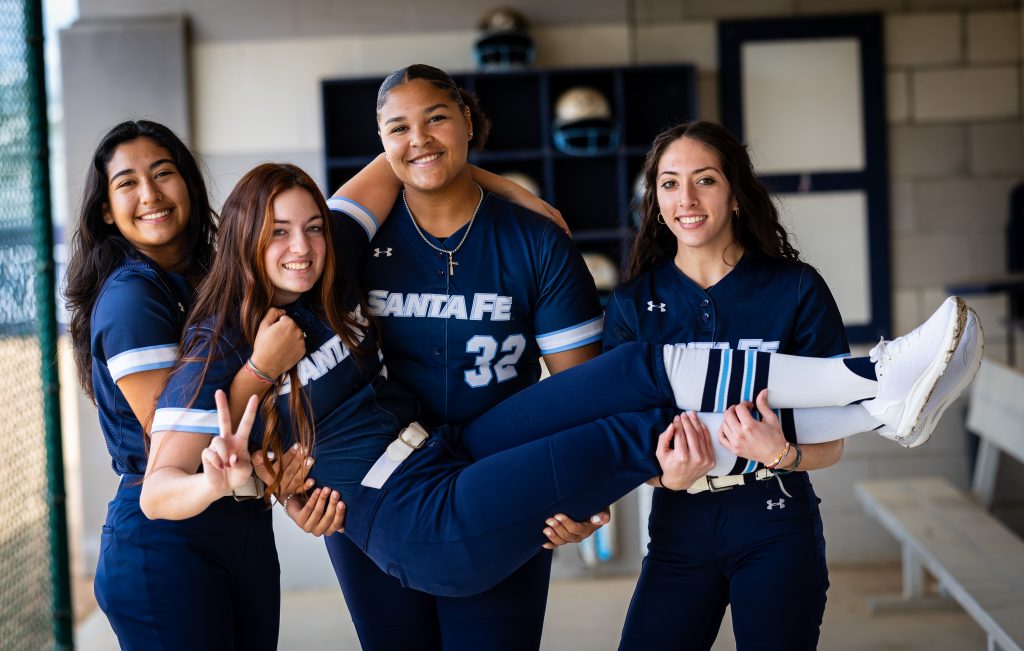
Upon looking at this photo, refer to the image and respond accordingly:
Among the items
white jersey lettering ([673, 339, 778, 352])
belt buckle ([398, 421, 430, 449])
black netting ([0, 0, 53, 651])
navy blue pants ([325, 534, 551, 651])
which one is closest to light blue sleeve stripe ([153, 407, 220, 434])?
belt buckle ([398, 421, 430, 449])

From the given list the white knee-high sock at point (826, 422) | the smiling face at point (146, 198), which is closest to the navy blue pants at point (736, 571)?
the white knee-high sock at point (826, 422)

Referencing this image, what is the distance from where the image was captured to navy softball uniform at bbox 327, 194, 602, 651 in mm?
2133

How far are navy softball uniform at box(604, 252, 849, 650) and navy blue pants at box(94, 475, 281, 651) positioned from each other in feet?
2.61

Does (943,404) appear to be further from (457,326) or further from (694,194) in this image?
(457,326)

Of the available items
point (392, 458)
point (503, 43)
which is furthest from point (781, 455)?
point (503, 43)

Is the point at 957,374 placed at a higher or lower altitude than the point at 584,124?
lower

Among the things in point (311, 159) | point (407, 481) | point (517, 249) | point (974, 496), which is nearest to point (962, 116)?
point (974, 496)

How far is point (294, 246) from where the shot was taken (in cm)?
193

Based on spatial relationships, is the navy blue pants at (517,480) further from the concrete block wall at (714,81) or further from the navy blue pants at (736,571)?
the concrete block wall at (714,81)

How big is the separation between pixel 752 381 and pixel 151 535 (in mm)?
1144

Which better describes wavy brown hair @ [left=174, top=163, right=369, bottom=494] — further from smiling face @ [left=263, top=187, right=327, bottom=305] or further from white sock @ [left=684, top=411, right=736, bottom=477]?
white sock @ [left=684, top=411, right=736, bottom=477]

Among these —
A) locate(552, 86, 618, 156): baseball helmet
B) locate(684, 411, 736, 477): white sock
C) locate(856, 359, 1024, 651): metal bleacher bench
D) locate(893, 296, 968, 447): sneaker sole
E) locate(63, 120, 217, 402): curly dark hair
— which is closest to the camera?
locate(893, 296, 968, 447): sneaker sole

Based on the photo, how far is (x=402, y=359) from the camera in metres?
2.15

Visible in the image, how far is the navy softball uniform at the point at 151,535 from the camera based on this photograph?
1.90 metres
